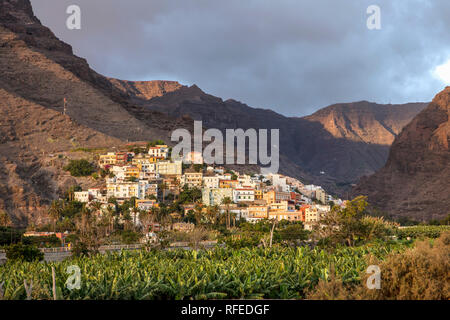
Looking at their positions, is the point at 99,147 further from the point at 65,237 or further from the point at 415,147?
the point at 415,147

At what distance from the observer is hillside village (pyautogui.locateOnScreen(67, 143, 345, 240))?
71188mm

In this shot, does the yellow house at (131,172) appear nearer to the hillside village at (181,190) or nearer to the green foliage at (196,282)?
the hillside village at (181,190)

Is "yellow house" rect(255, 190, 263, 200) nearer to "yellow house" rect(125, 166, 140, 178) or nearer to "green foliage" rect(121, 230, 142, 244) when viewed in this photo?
"yellow house" rect(125, 166, 140, 178)

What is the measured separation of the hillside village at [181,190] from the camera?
71188 millimetres

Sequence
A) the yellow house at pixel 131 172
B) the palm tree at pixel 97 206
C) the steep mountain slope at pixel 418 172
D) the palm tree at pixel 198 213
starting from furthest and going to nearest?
the steep mountain slope at pixel 418 172
the yellow house at pixel 131 172
the palm tree at pixel 97 206
the palm tree at pixel 198 213

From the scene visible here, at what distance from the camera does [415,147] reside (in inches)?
5017

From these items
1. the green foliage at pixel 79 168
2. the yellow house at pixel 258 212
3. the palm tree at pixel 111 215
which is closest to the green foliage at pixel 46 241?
the palm tree at pixel 111 215

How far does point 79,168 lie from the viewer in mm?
88250

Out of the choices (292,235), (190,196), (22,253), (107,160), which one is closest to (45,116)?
(107,160)

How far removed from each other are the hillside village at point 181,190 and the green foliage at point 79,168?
281 centimetres

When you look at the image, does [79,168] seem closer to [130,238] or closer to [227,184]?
[227,184]

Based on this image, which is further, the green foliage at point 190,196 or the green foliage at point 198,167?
Answer: the green foliage at point 198,167

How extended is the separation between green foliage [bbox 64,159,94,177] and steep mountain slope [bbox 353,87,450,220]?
213 feet
